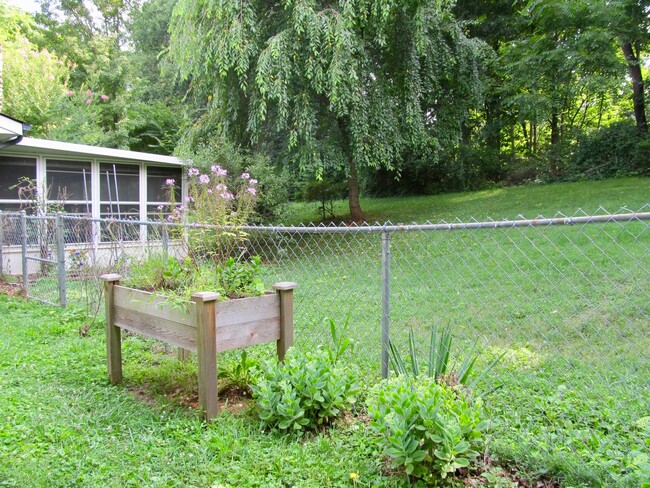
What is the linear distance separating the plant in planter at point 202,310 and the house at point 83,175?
6.16 m

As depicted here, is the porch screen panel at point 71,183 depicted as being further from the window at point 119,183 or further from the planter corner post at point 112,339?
the planter corner post at point 112,339

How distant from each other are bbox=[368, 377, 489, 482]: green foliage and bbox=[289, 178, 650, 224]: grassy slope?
7.69 meters

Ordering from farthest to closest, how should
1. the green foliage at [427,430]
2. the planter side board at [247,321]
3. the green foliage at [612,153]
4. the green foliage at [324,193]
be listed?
the green foliage at [612,153] < the green foliage at [324,193] < the planter side board at [247,321] < the green foliage at [427,430]

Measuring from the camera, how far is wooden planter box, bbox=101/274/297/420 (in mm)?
2613

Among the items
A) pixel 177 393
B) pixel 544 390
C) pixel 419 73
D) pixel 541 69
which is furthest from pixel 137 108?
pixel 544 390

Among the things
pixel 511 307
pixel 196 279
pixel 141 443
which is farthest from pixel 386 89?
pixel 141 443

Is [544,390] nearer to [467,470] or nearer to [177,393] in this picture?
[467,470]

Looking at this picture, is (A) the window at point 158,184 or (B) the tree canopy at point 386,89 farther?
(A) the window at point 158,184

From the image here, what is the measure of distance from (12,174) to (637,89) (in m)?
15.6

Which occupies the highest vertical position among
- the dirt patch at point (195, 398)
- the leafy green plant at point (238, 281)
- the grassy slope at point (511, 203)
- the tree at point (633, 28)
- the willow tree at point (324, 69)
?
the tree at point (633, 28)

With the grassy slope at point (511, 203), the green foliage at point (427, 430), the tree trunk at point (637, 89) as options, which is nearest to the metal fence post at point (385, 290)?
the green foliage at point (427, 430)

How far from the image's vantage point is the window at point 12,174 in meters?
8.57

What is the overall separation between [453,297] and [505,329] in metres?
1.11

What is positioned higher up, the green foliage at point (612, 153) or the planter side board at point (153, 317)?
the green foliage at point (612, 153)
